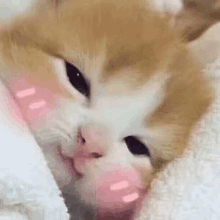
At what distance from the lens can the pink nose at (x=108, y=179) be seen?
494 mm

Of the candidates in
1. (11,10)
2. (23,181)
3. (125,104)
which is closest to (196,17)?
(125,104)

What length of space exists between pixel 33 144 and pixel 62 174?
0.12m

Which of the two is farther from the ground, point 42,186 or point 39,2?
Answer: point 39,2

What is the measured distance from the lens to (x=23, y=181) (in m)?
0.35

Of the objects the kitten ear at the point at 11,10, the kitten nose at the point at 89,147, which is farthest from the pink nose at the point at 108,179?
the kitten ear at the point at 11,10

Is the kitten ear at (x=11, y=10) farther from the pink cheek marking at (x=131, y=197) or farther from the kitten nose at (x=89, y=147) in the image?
the pink cheek marking at (x=131, y=197)

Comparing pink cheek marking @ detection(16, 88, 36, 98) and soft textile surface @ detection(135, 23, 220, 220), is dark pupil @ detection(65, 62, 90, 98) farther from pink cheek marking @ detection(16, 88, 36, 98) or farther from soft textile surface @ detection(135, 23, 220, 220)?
soft textile surface @ detection(135, 23, 220, 220)

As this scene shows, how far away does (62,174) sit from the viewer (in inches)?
19.6

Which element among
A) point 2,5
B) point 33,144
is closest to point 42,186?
point 33,144

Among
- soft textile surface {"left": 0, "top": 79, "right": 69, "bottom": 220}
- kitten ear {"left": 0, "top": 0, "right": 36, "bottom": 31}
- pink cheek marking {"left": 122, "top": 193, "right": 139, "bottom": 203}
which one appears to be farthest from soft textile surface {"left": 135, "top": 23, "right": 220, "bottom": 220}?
kitten ear {"left": 0, "top": 0, "right": 36, "bottom": 31}

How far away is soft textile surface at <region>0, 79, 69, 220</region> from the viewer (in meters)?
0.34

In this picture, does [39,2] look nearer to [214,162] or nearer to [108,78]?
[108,78]

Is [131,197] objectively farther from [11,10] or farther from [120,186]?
[11,10]

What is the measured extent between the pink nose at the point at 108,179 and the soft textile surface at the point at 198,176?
36 mm
